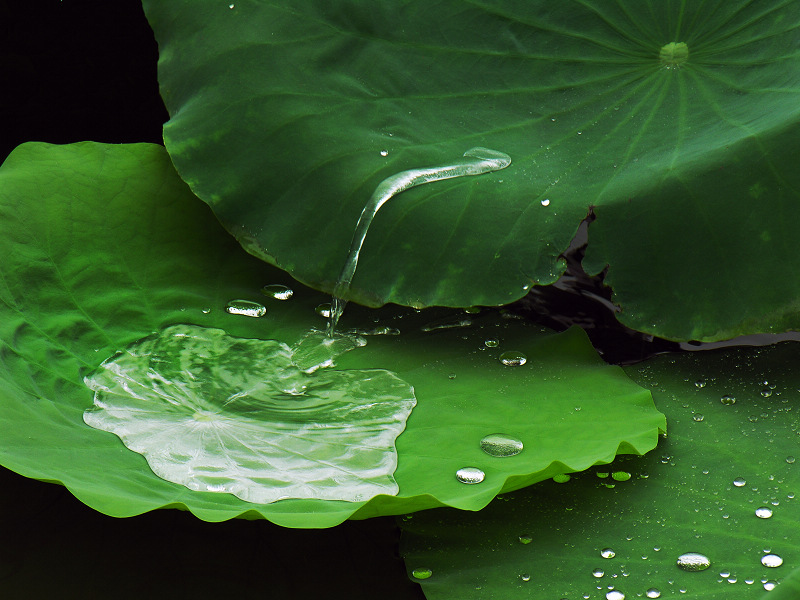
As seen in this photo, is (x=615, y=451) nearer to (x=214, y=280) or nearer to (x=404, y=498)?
(x=404, y=498)

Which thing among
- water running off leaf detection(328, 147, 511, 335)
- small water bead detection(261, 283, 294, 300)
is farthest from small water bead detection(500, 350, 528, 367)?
small water bead detection(261, 283, 294, 300)

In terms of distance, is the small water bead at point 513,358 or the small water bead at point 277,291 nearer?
the small water bead at point 513,358

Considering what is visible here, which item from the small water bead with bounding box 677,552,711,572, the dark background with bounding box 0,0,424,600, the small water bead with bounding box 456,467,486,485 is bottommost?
the dark background with bounding box 0,0,424,600

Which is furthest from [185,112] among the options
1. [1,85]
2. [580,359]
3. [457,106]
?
[580,359]

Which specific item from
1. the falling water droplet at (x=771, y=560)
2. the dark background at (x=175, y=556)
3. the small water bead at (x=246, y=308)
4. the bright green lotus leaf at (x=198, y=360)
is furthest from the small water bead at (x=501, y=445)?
the small water bead at (x=246, y=308)

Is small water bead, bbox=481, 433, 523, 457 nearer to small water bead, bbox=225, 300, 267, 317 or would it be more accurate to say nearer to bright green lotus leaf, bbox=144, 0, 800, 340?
bright green lotus leaf, bbox=144, 0, 800, 340

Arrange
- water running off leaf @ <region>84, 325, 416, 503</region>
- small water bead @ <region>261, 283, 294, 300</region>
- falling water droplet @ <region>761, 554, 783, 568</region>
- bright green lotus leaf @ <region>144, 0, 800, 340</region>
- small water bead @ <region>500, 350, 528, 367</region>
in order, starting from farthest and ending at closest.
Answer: small water bead @ <region>261, 283, 294, 300</region>, small water bead @ <region>500, 350, 528, 367</region>, bright green lotus leaf @ <region>144, 0, 800, 340</region>, water running off leaf @ <region>84, 325, 416, 503</region>, falling water droplet @ <region>761, 554, 783, 568</region>

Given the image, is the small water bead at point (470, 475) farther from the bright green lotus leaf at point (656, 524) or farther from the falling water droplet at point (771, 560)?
the falling water droplet at point (771, 560)
